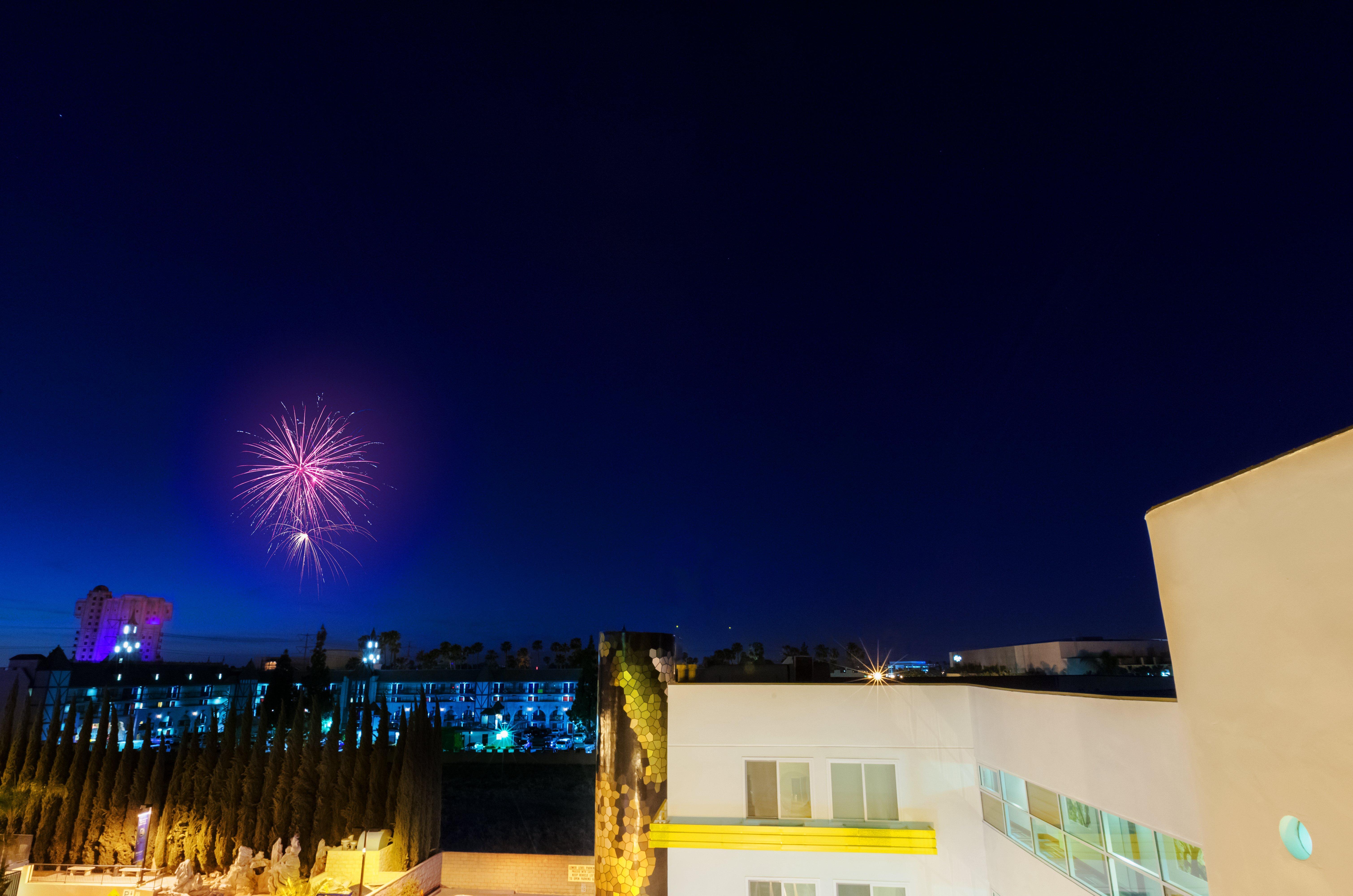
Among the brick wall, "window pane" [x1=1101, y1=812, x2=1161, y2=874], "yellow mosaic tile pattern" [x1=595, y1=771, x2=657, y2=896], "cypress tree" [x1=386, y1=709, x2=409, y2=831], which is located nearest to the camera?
"window pane" [x1=1101, y1=812, x2=1161, y2=874]

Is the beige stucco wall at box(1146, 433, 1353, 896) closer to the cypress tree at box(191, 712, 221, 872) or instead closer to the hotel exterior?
the hotel exterior

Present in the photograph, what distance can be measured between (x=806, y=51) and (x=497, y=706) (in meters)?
60.2

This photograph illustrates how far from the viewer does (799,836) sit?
10742 mm

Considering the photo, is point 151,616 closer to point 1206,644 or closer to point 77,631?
point 77,631

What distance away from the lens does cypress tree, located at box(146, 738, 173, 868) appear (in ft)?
66.8

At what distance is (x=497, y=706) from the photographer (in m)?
63.8

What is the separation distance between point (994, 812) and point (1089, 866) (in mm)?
3086

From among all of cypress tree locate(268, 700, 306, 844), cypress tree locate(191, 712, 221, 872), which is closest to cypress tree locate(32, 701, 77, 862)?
cypress tree locate(191, 712, 221, 872)

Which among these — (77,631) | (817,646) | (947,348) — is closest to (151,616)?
(77,631)

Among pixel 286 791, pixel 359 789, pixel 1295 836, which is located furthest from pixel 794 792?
pixel 286 791

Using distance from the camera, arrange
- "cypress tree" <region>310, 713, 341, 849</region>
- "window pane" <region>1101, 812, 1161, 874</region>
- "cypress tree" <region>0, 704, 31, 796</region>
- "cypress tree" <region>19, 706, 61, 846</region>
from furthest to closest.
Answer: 1. "cypress tree" <region>0, 704, 31, 796</region>
2. "cypress tree" <region>19, 706, 61, 846</region>
3. "cypress tree" <region>310, 713, 341, 849</region>
4. "window pane" <region>1101, 812, 1161, 874</region>

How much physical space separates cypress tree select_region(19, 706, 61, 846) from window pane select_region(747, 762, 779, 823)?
23423 mm

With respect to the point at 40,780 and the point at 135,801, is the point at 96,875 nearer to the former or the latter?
the point at 135,801

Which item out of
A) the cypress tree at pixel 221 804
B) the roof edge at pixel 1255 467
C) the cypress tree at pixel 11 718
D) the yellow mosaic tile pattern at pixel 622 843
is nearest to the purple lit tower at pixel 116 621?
the cypress tree at pixel 11 718
